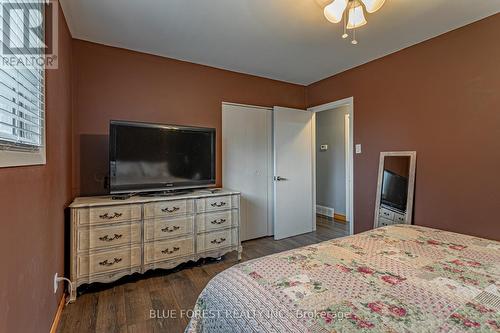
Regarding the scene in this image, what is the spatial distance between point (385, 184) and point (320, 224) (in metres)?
1.83

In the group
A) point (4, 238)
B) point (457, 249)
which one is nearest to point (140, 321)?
point (4, 238)

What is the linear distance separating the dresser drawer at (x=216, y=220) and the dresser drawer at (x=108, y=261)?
24.8 inches

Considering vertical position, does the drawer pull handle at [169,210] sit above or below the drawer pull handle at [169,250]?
above

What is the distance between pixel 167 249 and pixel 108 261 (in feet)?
1.67

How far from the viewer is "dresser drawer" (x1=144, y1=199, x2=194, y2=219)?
239cm

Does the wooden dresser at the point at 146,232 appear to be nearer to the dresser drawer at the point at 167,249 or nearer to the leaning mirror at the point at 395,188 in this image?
the dresser drawer at the point at 167,249

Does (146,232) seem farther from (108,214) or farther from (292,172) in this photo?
(292,172)

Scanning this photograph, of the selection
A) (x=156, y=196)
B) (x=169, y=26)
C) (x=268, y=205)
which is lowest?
(x=268, y=205)

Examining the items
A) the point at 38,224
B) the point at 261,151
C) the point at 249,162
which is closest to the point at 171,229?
the point at 38,224

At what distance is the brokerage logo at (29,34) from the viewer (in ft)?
3.28

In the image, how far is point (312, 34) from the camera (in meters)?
2.45

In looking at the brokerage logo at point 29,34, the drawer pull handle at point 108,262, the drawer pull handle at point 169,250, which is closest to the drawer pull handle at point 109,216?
the drawer pull handle at point 108,262

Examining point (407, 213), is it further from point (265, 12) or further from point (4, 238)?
point (4, 238)

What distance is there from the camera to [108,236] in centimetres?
220
